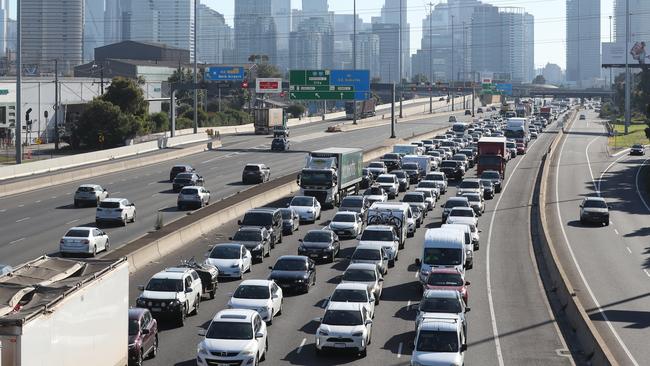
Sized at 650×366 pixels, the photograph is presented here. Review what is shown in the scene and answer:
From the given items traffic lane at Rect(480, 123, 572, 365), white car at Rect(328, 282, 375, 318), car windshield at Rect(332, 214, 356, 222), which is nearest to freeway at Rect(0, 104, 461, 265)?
car windshield at Rect(332, 214, 356, 222)

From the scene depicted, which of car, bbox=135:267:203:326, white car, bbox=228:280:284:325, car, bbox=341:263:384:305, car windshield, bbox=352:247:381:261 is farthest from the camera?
car windshield, bbox=352:247:381:261

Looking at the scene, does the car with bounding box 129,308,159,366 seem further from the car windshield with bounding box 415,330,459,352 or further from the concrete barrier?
the concrete barrier

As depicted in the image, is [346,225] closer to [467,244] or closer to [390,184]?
[467,244]

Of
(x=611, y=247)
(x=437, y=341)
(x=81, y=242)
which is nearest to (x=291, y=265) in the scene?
(x=81, y=242)

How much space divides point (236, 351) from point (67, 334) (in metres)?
7.96

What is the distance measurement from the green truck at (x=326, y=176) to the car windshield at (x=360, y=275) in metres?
24.4

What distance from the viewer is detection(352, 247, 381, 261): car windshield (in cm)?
3659

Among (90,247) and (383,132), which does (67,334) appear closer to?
(90,247)

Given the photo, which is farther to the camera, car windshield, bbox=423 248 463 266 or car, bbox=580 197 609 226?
car, bbox=580 197 609 226

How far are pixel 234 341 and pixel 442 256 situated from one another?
495 inches

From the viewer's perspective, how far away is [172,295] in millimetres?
28625

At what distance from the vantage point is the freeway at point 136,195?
45.5 m

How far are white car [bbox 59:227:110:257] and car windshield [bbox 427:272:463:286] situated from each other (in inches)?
564

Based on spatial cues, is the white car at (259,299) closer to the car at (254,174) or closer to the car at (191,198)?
the car at (191,198)
